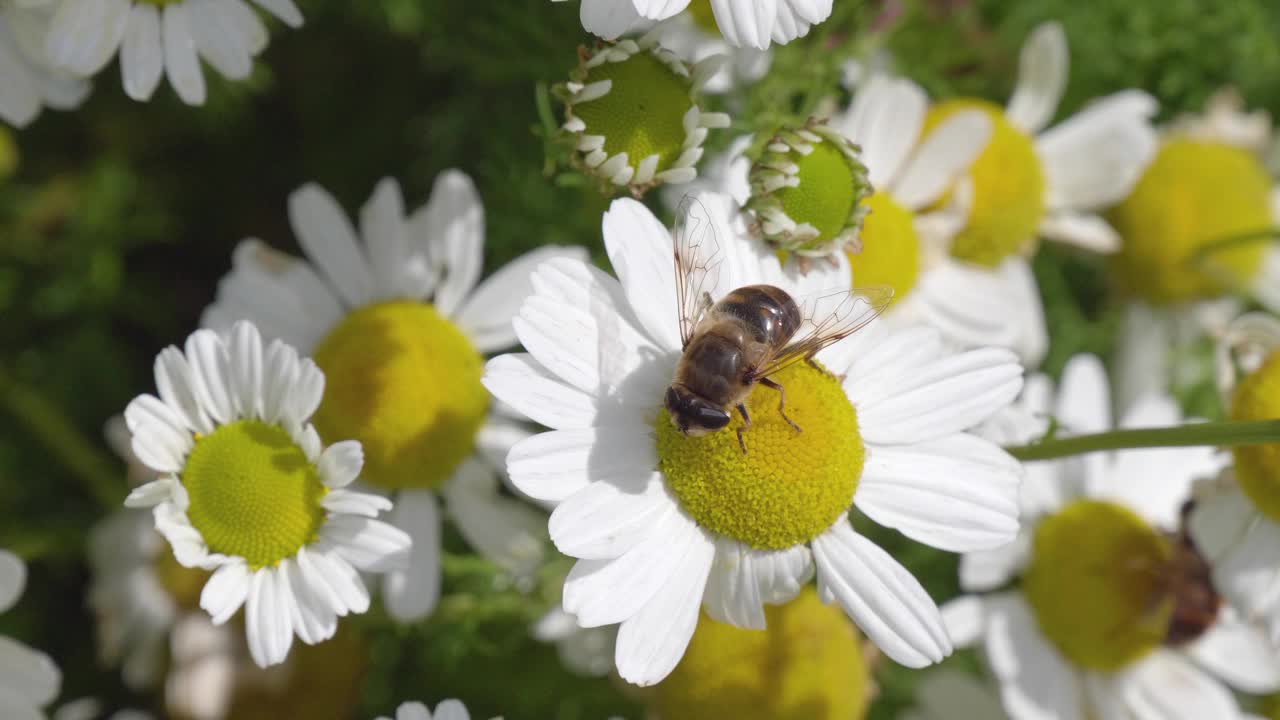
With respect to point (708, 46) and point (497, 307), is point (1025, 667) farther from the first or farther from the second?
point (708, 46)

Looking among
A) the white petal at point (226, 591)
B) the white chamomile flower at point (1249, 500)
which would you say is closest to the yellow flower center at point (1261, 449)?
the white chamomile flower at point (1249, 500)

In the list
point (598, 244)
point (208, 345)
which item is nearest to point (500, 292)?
point (598, 244)

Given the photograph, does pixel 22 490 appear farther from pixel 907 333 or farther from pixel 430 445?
pixel 907 333

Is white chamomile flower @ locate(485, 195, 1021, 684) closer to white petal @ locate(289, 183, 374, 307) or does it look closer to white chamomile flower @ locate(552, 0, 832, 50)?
white chamomile flower @ locate(552, 0, 832, 50)

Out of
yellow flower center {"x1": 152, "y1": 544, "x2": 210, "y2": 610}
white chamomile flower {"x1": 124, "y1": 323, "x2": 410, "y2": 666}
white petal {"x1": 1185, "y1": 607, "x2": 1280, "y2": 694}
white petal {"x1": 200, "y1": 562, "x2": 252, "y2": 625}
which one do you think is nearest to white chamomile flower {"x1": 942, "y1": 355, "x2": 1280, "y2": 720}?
white petal {"x1": 1185, "y1": 607, "x2": 1280, "y2": 694}

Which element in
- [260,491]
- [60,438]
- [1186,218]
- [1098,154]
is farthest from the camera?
[1186,218]

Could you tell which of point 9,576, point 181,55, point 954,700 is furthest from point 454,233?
point 954,700

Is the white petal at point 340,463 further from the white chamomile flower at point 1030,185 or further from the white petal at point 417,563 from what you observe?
the white chamomile flower at point 1030,185
